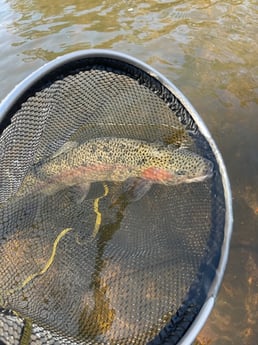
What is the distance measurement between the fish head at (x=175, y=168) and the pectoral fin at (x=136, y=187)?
7 cm

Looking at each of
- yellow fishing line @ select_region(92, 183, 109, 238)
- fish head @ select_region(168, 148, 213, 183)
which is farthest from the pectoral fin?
fish head @ select_region(168, 148, 213, 183)

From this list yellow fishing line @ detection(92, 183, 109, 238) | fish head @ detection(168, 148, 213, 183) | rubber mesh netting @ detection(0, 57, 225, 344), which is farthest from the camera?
yellow fishing line @ detection(92, 183, 109, 238)

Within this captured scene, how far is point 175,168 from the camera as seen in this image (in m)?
4.08

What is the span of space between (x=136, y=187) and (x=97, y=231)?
73 centimetres

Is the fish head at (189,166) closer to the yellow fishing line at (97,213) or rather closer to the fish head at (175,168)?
the fish head at (175,168)

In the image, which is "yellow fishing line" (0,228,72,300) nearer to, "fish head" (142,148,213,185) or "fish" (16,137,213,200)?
"fish" (16,137,213,200)

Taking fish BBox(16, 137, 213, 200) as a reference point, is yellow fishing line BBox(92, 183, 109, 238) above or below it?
below

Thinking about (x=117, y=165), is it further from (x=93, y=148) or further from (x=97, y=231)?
(x=97, y=231)

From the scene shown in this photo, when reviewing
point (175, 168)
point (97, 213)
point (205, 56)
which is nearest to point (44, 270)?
point (97, 213)

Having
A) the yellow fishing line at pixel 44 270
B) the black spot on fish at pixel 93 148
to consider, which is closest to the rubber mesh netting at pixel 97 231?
the yellow fishing line at pixel 44 270

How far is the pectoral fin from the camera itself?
4258 millimetres

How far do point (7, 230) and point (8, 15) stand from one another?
6684 millimetres

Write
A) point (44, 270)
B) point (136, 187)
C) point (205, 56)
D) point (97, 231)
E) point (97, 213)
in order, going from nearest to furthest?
point (44, 270) < point (97, 231) < point (97, 213) < point (136, 187) < point (205, 56)

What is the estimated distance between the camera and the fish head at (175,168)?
3794 mm
